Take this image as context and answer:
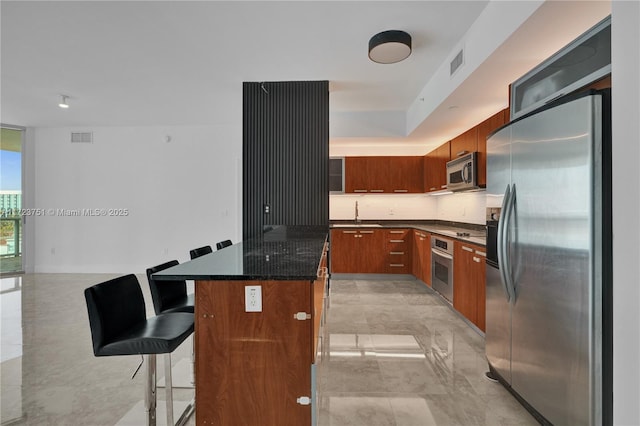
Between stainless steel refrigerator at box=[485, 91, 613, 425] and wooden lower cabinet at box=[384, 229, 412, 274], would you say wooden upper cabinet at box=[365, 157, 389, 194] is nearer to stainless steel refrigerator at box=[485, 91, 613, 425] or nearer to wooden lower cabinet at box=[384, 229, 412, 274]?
wooden lower cabinet at box=[384, 229, 412, 274]

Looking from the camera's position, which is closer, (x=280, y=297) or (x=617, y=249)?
(x=617, y=249)

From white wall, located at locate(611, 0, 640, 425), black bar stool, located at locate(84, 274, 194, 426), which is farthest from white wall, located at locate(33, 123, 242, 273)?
white wall, located at locate(611, 0, 640, 425)

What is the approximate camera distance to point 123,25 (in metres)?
2.70

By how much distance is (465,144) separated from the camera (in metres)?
3.98

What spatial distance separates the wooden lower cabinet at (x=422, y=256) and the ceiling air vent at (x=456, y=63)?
2.19 metres

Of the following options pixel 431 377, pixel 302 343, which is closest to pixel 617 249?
pixel 302 343

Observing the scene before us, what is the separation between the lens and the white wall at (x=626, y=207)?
2.64 feet

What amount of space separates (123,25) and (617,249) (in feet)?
11.8

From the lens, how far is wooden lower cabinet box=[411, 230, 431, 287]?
4.40 meters

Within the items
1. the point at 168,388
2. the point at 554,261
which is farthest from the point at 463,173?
the point at 168,388

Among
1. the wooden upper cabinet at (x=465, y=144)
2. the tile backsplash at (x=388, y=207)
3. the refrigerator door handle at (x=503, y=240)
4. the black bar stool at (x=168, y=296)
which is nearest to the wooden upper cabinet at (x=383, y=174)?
the tile backsplash at (x=388, y=207)

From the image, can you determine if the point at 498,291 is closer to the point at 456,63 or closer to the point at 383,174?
the point at 456,63

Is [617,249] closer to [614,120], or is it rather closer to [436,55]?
[614,120]

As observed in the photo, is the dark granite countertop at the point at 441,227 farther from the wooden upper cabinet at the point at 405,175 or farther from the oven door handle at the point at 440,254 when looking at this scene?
the wooden upper cabinet at the point at 405,175
